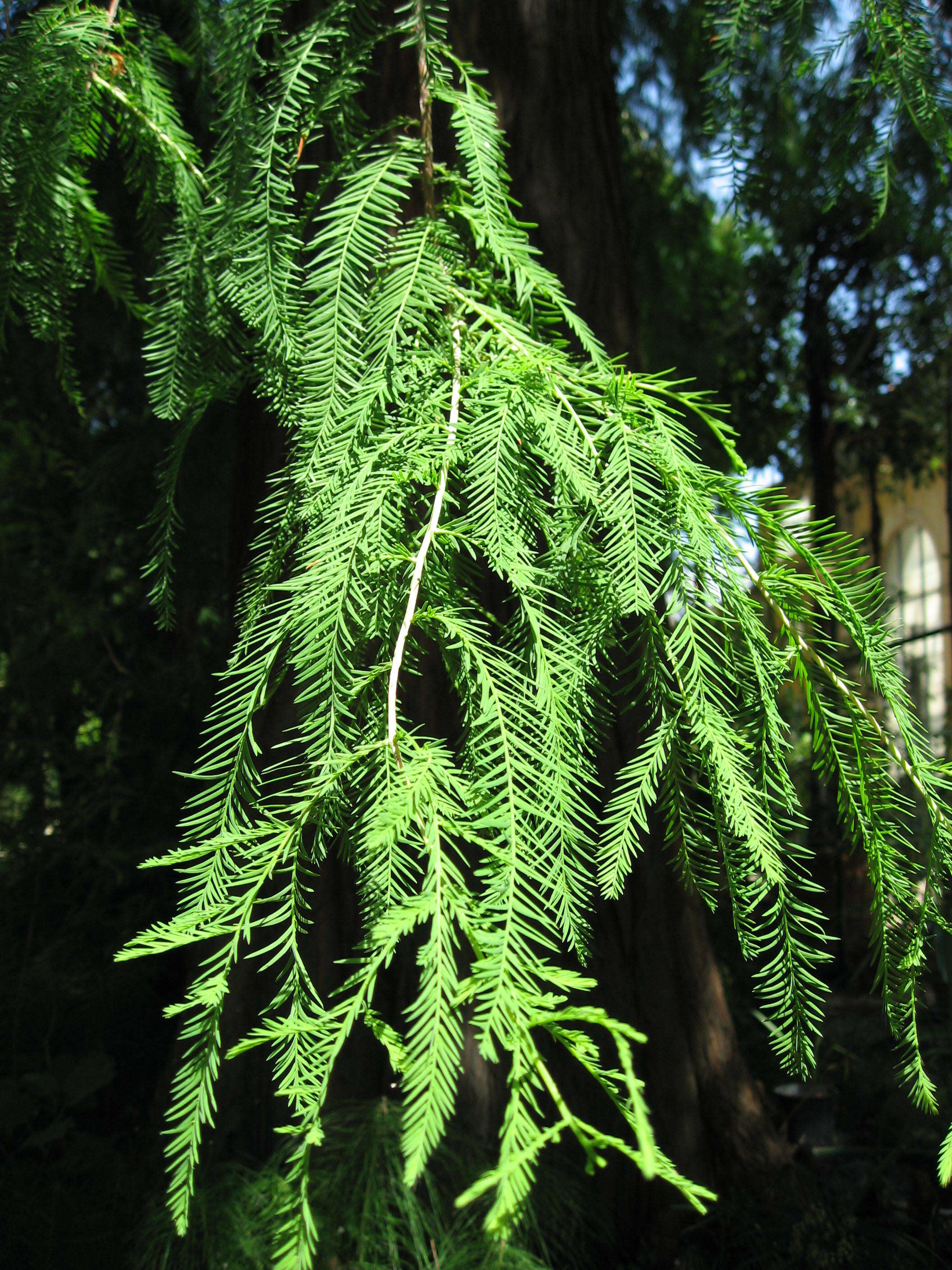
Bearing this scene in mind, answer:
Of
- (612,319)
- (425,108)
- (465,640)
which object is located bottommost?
(465,640)

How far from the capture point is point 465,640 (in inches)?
20.1

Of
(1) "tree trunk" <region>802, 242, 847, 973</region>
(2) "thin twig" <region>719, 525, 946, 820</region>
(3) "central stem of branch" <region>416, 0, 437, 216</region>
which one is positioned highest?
(1) "tree trunk" <region>802, 242, 847, 973</region>

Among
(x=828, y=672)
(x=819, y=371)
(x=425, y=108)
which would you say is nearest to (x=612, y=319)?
(x=425, y=108)

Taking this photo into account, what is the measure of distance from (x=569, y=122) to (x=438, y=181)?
24.3 inches

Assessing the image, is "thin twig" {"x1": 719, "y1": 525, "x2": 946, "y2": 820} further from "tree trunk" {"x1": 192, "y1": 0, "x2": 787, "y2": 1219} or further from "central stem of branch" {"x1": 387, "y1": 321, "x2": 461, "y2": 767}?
"tree trunk" {"x1": 192, "y1": 0, "x2": 787, "y2": 1219}

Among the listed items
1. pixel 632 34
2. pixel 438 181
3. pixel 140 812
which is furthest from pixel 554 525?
pixel 632 34

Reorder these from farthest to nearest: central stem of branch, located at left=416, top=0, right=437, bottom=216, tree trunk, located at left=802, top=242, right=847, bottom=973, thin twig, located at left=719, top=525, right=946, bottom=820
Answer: tree trunk, located at left=802, top=242, right=847, bottom=973 < central stem of branch, located at left=416, top=0, right=437, bottom=216 < thin twig, located at left=719, top=525, right=946, bottom=820

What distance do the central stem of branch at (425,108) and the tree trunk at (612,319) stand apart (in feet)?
1.36

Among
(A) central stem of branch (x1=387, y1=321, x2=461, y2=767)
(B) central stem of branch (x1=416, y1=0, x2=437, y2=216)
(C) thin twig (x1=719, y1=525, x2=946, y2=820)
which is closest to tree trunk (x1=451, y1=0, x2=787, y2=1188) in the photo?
(B) central stem of branch (x1=416, y1=0, x2=437, y2=216)

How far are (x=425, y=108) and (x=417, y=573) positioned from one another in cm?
48

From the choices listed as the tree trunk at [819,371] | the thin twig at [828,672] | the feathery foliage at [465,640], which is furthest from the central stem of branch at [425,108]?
the tree trunk at [819,371]

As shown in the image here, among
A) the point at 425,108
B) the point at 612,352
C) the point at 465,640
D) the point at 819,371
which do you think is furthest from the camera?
the point at 819,371

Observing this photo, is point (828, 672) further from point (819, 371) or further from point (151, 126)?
point (819, 371)

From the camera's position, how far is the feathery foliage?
1.45ft
